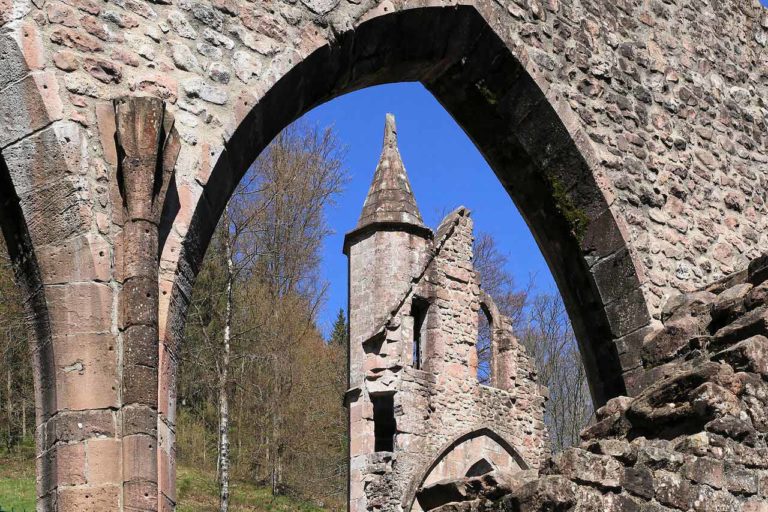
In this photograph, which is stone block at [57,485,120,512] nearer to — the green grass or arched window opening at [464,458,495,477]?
the green grass

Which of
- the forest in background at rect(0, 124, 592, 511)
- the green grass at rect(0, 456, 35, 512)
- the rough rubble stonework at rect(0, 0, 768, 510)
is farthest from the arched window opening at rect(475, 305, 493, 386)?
the rough rubble stonework at rect(0, 0, 768, 510)

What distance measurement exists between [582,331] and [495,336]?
1647 centimetres

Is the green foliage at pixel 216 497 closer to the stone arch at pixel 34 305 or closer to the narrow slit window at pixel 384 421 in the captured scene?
the narrow slit window at pixel 384 421

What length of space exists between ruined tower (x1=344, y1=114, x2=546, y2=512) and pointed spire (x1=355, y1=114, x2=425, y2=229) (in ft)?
0.08

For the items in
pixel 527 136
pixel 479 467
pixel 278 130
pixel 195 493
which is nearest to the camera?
pixel 278 130

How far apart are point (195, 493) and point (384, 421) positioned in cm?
473

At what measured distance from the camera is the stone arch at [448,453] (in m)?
17.8

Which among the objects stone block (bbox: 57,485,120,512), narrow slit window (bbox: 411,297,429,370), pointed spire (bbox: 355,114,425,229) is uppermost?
pointed spire (bbox: 355,114,425,229)

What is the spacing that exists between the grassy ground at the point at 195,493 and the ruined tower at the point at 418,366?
3999 millimetres

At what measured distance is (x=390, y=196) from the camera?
20.8m

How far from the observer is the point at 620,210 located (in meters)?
5.96

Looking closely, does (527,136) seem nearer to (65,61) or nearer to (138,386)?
(65,61)

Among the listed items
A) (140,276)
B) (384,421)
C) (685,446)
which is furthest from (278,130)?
(384,421)

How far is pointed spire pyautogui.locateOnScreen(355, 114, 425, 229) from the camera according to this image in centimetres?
2041
